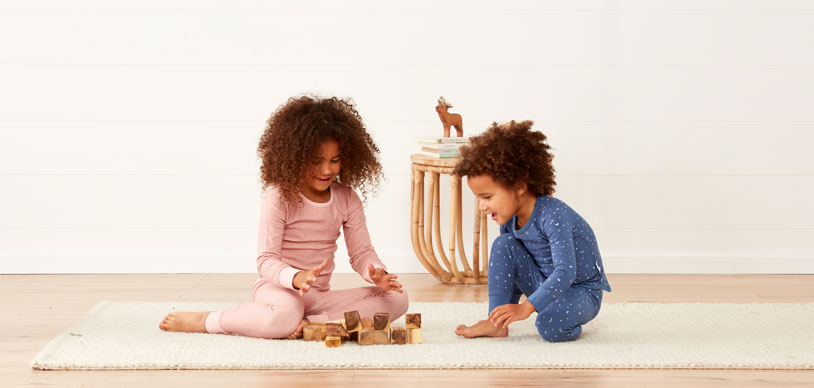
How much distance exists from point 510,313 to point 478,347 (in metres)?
0.10

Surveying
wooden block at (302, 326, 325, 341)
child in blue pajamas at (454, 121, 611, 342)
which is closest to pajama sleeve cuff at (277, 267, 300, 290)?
wooden block at (302, 326, 325, 341)

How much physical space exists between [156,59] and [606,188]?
1.61 m

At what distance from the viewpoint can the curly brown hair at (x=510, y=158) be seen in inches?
82.4

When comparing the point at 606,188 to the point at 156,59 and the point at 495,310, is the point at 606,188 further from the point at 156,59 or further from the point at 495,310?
the point at 156,59

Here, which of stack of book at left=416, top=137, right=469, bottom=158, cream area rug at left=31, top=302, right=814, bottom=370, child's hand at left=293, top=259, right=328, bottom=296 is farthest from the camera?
stack of book at left=416, top=137, right=469, bottom=158

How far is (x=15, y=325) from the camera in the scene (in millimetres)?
2281

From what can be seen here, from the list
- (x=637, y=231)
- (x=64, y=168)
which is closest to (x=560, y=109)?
(x=637, y=231)

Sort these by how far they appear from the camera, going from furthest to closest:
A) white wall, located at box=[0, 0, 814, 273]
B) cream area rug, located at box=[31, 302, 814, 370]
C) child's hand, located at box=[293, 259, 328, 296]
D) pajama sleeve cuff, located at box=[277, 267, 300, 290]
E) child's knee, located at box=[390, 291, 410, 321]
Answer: white wall, located at box=[0, 0, 814, 273]
child's knee, located at box=[390, 291, 410, 321]
pajama sleeve cuff, located at box=[277, 267, 300, 290]
child's hand, located at box=[293, 259, 328, 296]
cream area rug, located at box=[31, 302, 814, 370]

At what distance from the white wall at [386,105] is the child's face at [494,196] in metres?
1.02

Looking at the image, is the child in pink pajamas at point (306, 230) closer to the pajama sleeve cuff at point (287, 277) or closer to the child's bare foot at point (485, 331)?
the pajama sleeve cuff at point (287, 277)

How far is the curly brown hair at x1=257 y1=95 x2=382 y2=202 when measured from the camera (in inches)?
85.2

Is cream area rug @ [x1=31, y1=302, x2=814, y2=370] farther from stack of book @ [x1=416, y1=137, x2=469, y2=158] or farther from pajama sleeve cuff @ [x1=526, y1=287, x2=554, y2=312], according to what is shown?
stack of book @ [x1=416, y1=137, x2=469, y2=158]

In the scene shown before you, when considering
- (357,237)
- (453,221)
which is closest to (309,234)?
(357,237)

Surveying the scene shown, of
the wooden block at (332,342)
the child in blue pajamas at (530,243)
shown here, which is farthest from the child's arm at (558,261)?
the wooden block at (332,342)
